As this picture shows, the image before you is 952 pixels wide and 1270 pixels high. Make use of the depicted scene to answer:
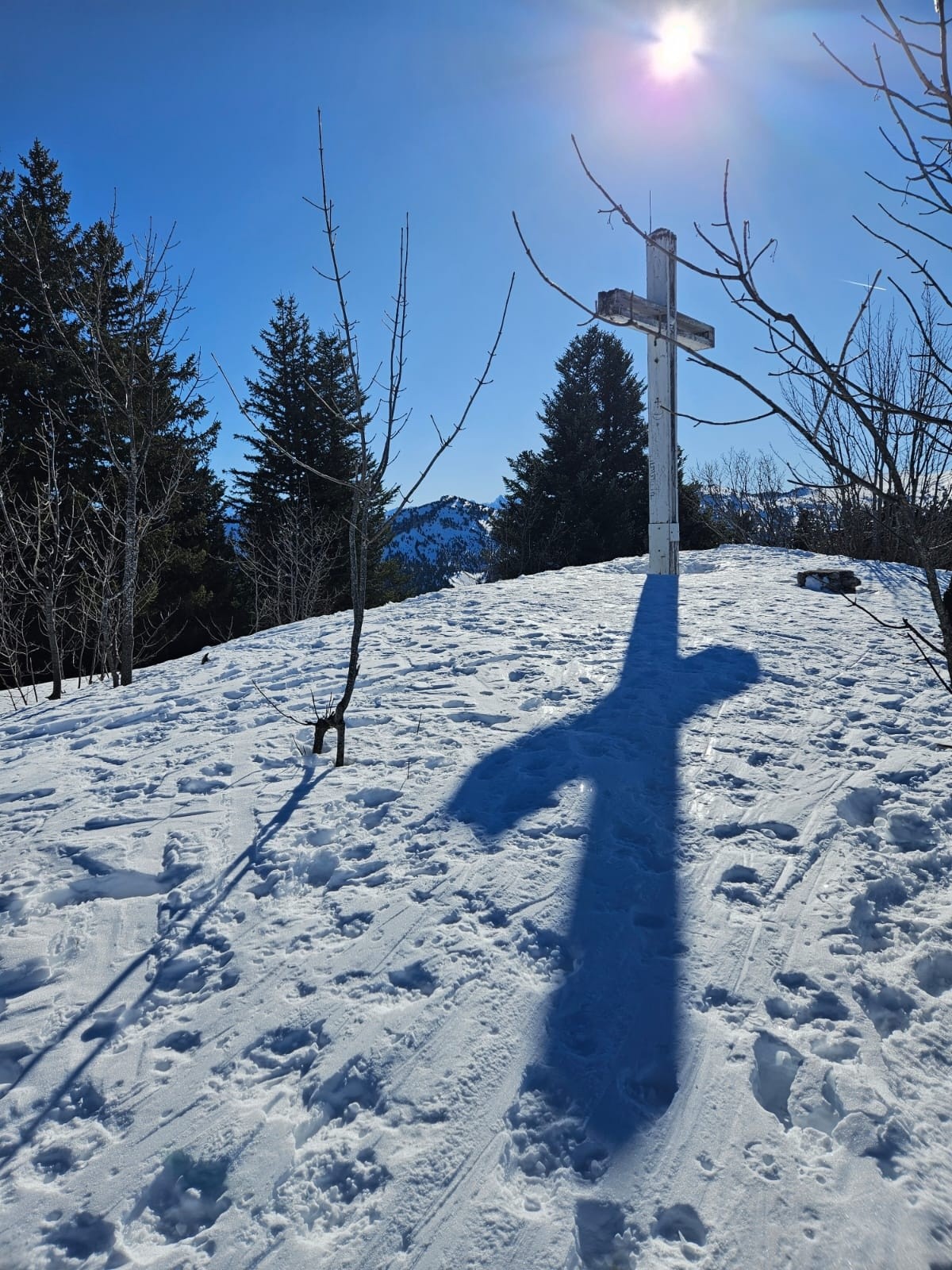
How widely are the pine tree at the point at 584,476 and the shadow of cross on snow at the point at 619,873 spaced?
45.3 feet

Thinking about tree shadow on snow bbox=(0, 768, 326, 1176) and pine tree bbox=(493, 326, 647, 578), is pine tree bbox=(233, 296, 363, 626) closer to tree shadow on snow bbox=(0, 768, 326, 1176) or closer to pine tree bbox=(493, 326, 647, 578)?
pine tree bbox=(493, 326, 647, 578)

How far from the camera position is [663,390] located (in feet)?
23.5

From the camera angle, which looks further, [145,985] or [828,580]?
[828,580]

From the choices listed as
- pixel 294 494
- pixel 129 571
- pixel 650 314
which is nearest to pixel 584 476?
pixel 294 494

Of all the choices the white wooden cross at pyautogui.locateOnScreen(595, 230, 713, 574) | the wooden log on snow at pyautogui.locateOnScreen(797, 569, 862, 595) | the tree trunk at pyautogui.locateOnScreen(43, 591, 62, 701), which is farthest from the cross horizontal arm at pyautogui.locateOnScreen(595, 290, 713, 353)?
the tree trunk at pyautogui.locateOnScreen(43, 591, 62, 701)

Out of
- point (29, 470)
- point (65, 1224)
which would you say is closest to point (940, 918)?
point (65, 1224)

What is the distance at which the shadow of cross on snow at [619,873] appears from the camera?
1.72 meters

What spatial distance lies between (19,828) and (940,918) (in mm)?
3561

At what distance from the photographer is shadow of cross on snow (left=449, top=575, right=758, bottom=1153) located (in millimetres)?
1717

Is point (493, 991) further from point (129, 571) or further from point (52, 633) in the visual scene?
point (52, 633)

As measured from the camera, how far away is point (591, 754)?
3.35m

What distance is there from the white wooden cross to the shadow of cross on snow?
3.08 meters

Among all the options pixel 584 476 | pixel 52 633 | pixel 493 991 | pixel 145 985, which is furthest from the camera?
pixel 584 476

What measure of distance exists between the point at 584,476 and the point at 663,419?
11.3m
